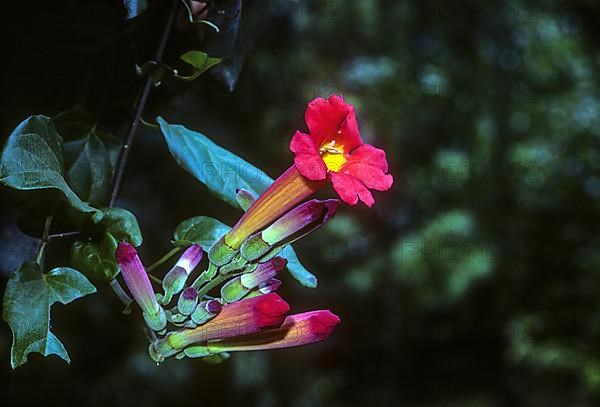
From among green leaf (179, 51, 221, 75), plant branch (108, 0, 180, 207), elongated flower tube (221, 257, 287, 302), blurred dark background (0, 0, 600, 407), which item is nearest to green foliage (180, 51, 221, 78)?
green leaf (179, 51, 221, 75)

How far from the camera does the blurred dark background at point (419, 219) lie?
2252 mm

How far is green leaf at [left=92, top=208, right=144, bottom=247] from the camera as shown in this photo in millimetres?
725

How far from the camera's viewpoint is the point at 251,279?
0.64 metres

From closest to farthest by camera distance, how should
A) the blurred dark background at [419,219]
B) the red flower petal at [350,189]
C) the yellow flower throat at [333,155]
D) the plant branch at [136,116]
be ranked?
the red flower petal at [350,189] < the yellow flower throat at [333,155] < the plant branch at [136,116] < the blurred dark background at [419,219]

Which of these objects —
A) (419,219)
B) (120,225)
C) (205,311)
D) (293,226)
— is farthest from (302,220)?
(419,219)

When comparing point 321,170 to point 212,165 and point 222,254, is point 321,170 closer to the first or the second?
point 222,254

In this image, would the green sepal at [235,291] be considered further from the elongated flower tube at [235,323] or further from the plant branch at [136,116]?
the plant branch at [136,116]

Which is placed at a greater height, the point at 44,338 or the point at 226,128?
the point at 44,338

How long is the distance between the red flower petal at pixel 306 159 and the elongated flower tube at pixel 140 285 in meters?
0.16

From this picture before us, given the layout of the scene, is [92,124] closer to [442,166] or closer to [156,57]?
[156,57]

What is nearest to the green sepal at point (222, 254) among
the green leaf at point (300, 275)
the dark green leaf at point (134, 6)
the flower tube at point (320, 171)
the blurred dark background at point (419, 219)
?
the flower tube at point (320, 171)

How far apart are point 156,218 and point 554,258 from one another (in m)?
4.41

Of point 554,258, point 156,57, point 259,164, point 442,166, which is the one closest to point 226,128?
point 259,164

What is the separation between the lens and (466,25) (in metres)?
5.01
